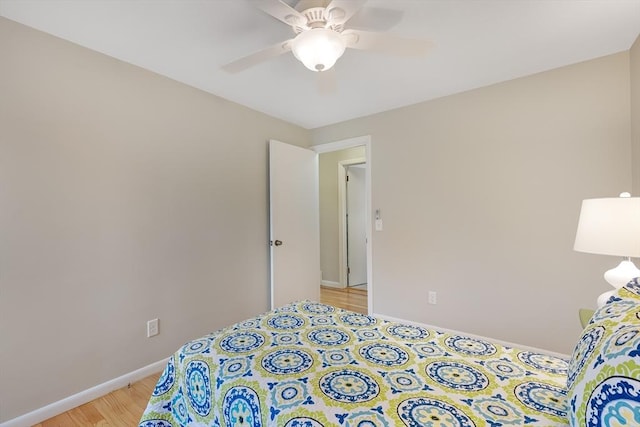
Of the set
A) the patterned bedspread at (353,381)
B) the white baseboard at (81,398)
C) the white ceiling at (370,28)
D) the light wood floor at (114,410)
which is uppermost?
the white ceiling at (370,28)

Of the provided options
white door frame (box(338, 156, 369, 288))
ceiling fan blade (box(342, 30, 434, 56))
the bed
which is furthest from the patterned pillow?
white door frame (box(338, 156, 369, 288))

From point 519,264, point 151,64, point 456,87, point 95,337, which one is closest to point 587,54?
point 456,87

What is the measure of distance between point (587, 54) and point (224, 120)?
2.85 metres

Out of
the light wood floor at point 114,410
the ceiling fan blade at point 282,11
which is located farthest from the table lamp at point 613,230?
the light wood floor at point 114,410

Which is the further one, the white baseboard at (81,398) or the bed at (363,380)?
the white baseboard at (81,398)

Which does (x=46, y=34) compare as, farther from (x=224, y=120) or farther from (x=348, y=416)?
(x=348, y=416)

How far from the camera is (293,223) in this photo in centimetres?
326

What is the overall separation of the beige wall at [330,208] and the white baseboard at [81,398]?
9.54 ft

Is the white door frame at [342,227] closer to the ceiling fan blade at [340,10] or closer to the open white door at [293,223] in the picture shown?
the open white door at [293,223]

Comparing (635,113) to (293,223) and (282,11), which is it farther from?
(293,223)

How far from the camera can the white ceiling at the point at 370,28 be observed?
1532 mm

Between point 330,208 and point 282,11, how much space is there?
360 cm

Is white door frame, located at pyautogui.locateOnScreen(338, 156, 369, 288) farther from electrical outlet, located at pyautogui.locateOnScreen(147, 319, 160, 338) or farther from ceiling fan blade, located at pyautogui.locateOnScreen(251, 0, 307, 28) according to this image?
ceiling fan blade, located at pyautogui.locateOnScreen(251, 0, 307, 28)

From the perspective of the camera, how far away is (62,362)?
1750 millimetres
